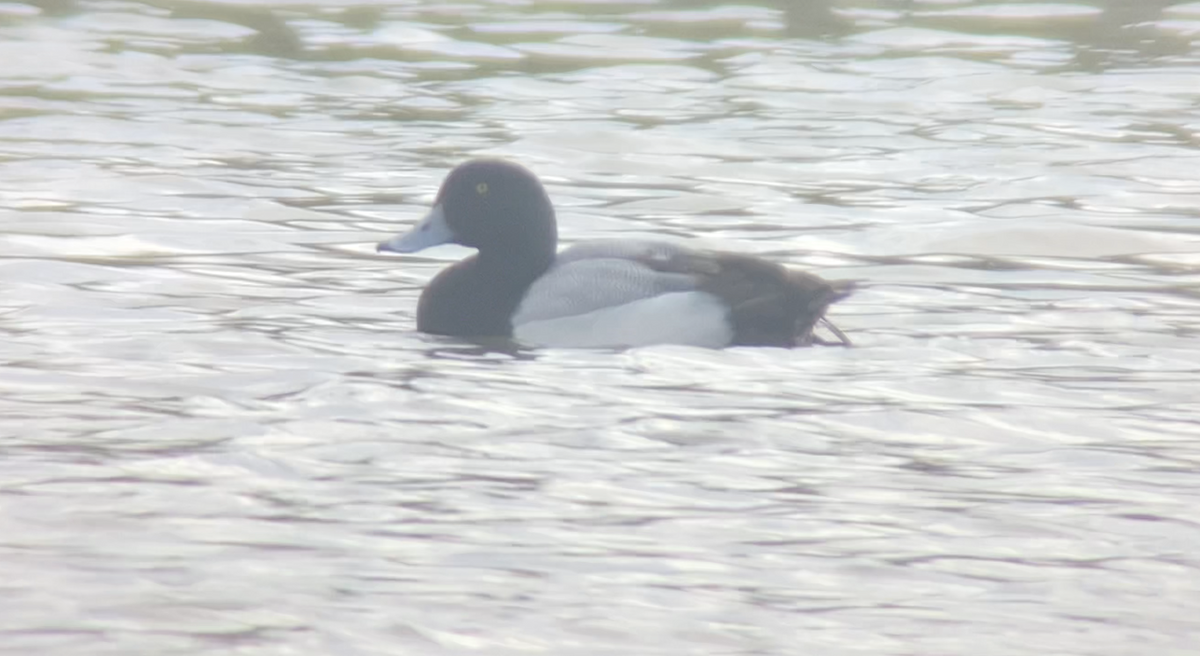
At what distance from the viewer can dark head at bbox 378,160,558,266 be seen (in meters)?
8.28

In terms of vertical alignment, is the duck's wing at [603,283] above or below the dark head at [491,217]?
below

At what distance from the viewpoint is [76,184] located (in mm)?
11891

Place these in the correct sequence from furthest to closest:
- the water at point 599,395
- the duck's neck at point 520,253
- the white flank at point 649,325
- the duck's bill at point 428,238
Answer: the duck's bill at point 428,238 < the duck's neck at point 520,253 < the white flank at point 649,325 < the water at point 599,395

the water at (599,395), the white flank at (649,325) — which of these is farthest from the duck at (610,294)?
the water at (599,395)

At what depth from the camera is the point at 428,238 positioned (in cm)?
852

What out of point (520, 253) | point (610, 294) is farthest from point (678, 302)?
point (520, 253)

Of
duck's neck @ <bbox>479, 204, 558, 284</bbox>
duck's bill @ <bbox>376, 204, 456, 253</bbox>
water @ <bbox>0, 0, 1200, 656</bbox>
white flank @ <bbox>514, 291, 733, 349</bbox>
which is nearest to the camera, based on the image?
water @ <bbox>0, 0, 1200, 656</bbox>

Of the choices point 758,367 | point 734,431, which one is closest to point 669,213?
point 758,367

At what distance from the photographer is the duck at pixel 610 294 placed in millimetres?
7871

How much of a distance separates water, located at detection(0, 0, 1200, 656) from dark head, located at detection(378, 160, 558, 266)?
0.43m

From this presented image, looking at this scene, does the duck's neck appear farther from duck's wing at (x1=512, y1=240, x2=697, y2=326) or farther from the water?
the water

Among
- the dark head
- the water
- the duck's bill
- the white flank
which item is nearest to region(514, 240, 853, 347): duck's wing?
the white flank

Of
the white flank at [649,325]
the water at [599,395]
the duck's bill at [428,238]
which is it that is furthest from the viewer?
the duck's bill at [428,238]

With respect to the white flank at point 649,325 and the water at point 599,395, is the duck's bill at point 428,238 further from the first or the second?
the white flank at point 649,325
